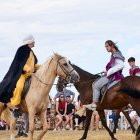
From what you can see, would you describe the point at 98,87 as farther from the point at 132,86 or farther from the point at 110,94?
the point at 132,86

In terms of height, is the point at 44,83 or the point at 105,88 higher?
the point at 44,83

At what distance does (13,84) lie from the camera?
1462cm

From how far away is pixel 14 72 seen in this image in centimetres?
1470

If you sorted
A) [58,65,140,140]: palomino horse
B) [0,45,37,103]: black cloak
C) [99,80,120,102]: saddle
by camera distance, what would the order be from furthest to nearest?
[99,80,120,102]: saddle, [58,65,140,140]: palomino horse, [0,45,37,103]: black cloak

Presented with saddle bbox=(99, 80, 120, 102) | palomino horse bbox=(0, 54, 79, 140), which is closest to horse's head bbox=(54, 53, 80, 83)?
palomino horse bbox=(0, 54, 79, 140)

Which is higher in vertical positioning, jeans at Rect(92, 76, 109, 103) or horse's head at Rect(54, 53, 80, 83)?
horse's head at Rect(54, 53, 80, 83)

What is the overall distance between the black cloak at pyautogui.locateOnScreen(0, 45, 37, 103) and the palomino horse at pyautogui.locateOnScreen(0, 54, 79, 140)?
393mm

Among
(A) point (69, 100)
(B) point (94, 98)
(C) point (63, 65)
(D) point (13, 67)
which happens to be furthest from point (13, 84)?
(A) point (69, 100)

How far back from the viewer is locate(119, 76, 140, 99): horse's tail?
15.1m

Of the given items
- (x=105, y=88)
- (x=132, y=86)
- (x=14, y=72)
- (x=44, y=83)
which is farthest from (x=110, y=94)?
(x=14, y=72)

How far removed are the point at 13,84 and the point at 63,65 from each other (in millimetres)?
1331

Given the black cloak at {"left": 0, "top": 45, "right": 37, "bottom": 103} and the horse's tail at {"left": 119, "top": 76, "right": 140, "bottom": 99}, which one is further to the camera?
the horse's tail at {"left": 119, "top": 76, "right": 140, "bottom": 99}

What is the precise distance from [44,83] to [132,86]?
2.34 metres

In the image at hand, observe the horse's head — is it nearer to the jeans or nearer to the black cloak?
the black cloak
